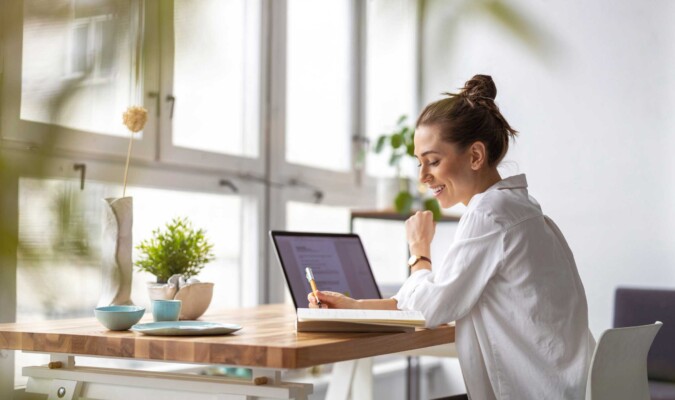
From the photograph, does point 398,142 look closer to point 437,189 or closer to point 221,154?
point 221,154

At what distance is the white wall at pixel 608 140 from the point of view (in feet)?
11.1

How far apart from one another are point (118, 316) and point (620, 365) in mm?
869

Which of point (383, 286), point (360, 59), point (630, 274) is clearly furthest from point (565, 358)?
point (360, 59)

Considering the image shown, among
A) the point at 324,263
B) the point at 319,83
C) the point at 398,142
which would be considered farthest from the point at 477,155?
the point at 319,83

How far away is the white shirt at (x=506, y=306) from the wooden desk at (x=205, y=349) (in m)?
0.09

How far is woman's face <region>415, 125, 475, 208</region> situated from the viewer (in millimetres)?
1609

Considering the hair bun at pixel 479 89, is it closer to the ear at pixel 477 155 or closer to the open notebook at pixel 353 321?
the ear at pixel 477 155

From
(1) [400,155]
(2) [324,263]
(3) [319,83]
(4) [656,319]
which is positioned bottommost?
(4) [656,319]

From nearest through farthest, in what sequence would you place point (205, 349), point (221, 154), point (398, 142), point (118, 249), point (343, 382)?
point (205, 349), point (118, 249), point (343, 382), point (221, 154), point (398, 142)

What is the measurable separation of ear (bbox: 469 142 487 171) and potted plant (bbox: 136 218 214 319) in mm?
566

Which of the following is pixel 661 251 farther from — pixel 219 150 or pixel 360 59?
pixel 219 150

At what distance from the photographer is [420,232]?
1.72 meters

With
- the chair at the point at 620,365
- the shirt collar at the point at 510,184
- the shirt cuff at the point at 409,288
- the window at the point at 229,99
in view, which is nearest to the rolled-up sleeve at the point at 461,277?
the shirt cuff at the point at 409,288

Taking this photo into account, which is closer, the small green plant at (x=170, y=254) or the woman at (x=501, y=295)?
the woman at (x=501, y=295)
